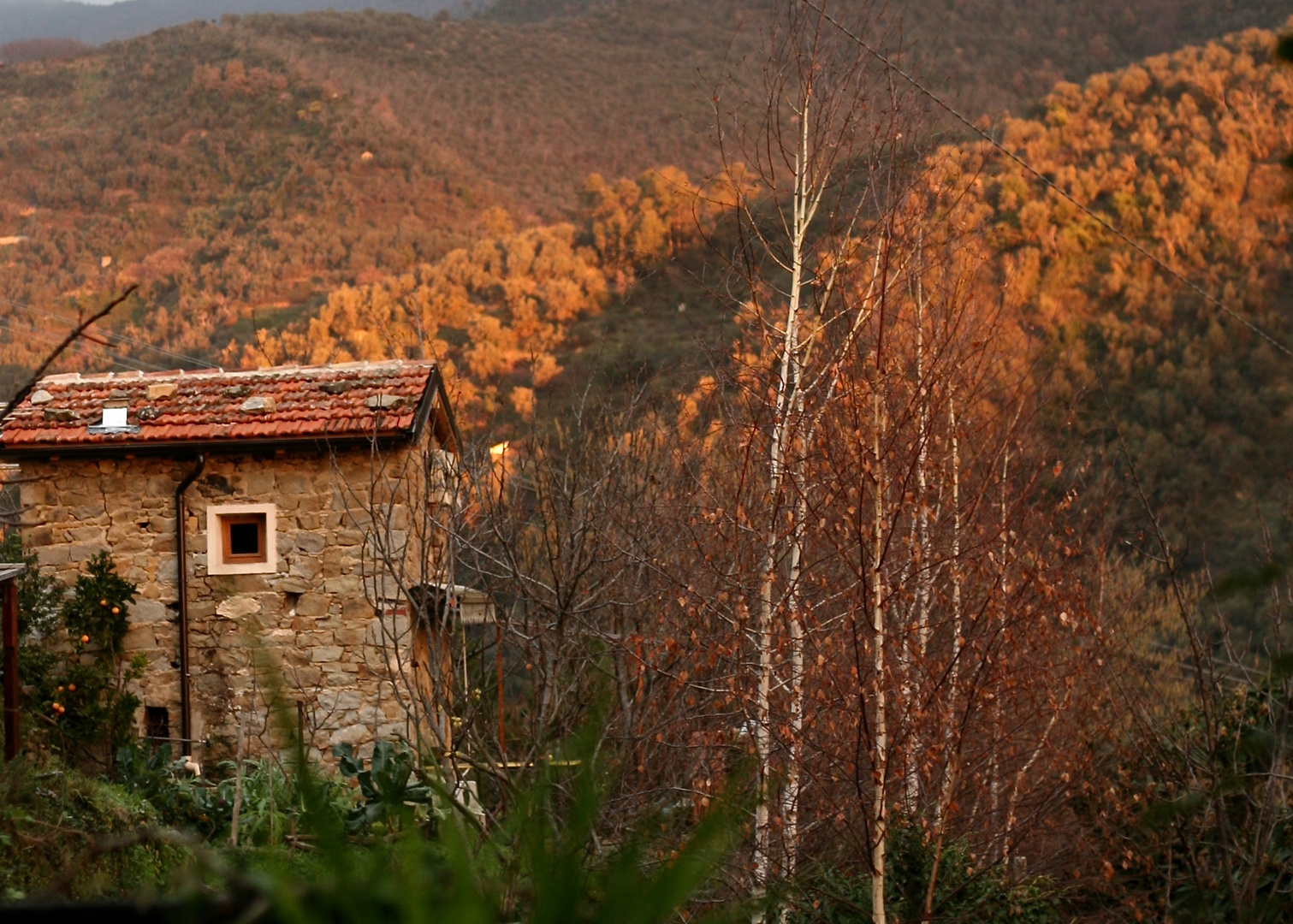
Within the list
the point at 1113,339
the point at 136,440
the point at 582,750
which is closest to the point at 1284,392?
the point at 1113,339

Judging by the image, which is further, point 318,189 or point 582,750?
point 318,189

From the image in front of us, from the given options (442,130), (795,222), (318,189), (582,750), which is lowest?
(582,750)

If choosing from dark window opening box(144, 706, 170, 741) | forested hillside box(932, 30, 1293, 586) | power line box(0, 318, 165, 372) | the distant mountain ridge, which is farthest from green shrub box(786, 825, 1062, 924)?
the distant mountain ridge

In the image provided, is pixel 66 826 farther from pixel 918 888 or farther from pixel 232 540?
pixel 918 888

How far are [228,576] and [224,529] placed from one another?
46 cm

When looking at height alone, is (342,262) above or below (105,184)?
below

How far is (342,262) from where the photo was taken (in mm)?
38094

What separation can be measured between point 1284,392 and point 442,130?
36.5 meters

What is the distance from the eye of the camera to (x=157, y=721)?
10.9 meters

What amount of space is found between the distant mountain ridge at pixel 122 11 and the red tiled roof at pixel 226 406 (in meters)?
56.9

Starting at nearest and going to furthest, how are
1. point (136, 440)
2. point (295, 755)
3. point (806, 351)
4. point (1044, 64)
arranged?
1. point (295, 755)
2. point (806, 351)
3. point (136, 440)
4. point (1044, 64)

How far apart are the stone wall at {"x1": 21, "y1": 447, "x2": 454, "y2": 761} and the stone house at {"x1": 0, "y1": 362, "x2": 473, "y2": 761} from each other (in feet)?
0.04

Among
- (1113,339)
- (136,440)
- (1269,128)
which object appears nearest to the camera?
(136,440)

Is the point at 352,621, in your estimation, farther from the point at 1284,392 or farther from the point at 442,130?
the point at 442,130
